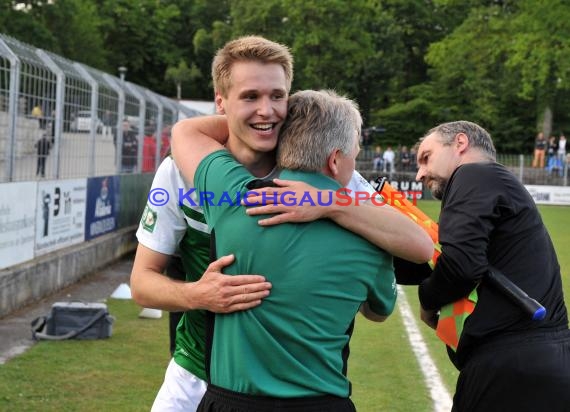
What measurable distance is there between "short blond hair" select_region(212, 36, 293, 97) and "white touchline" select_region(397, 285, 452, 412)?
13.2ft

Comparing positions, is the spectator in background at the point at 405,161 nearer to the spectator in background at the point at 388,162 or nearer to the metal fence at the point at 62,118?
the spectator in background at the point at 388,162

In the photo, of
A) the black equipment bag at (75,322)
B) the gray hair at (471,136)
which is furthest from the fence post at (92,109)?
Result: the gray hair at (471,136)

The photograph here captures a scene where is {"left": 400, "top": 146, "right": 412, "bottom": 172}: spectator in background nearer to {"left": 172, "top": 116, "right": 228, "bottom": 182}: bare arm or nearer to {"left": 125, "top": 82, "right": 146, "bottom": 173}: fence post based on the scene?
{"left": 125, "top": 82, "right": 146, "bottom": 173}: fence post

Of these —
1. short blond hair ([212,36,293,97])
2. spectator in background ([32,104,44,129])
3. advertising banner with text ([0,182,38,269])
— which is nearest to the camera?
short blond hair ([212,36,293,97])

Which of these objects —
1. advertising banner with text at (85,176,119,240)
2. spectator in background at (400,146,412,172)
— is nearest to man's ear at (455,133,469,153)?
advertising banner with text at (85,176,119,240)

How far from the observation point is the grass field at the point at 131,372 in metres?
6.23

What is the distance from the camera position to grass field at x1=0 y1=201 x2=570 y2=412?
6227 mm

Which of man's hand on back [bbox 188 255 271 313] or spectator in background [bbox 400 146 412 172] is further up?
man's hand on back [bbox 188 255 271 313]

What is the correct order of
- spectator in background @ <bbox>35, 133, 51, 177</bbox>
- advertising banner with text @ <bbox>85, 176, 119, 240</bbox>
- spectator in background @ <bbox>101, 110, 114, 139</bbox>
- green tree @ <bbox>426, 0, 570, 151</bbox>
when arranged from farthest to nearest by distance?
green tree @ <bbox>426, 0, 570, 151</bbox>, spectator in background @ <bbox>101, 110, 114, 139</bbox>, advertising banner with text @ <bbox>85, 176, 119, 240</bbox>, spectator in background @ <bbox>35, 133, 51, 177</bbox>

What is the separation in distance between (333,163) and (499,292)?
1.05 metres

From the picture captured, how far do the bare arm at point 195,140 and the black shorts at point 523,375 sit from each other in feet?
4.34

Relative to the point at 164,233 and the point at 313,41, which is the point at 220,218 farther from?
the point at 313,41

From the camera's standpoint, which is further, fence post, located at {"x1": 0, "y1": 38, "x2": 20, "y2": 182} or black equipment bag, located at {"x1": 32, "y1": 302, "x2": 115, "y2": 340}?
fence post, located at {"x1": 0, "y1": 38, "x2": 20, "y2": 182}

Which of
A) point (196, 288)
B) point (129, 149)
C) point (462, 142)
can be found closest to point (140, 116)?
point (129, 149)
